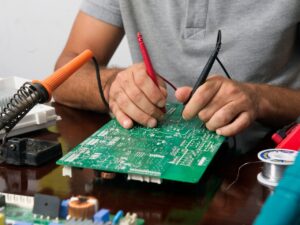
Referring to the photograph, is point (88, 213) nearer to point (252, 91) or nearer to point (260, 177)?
point (260, 177)

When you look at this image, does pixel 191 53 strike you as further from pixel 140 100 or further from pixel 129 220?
pixel 129 220

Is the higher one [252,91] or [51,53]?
[252,91]

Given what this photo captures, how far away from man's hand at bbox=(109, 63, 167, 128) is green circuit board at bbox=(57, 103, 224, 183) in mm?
17

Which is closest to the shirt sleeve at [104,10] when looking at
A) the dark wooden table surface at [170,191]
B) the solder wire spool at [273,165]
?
the dark wooden table surface at [170,191]

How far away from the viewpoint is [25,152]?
0.89 meters

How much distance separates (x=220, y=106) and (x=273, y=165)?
0.24m

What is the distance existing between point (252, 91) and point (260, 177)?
309 mm

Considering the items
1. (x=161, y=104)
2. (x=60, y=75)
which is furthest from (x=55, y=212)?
(x=161, y=104)

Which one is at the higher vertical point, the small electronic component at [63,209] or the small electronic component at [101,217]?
the small electronic component at [101,217]

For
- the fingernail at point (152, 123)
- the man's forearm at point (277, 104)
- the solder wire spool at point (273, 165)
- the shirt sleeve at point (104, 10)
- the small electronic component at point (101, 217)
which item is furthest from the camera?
the shirt sleeve at point (104, 10)

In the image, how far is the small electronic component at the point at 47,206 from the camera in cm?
65

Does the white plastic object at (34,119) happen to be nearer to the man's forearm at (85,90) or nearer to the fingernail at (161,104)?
the man's forearm at (85,90)

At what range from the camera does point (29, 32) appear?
7.53 ft

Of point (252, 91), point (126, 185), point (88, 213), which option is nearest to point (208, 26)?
point (252, 91)
